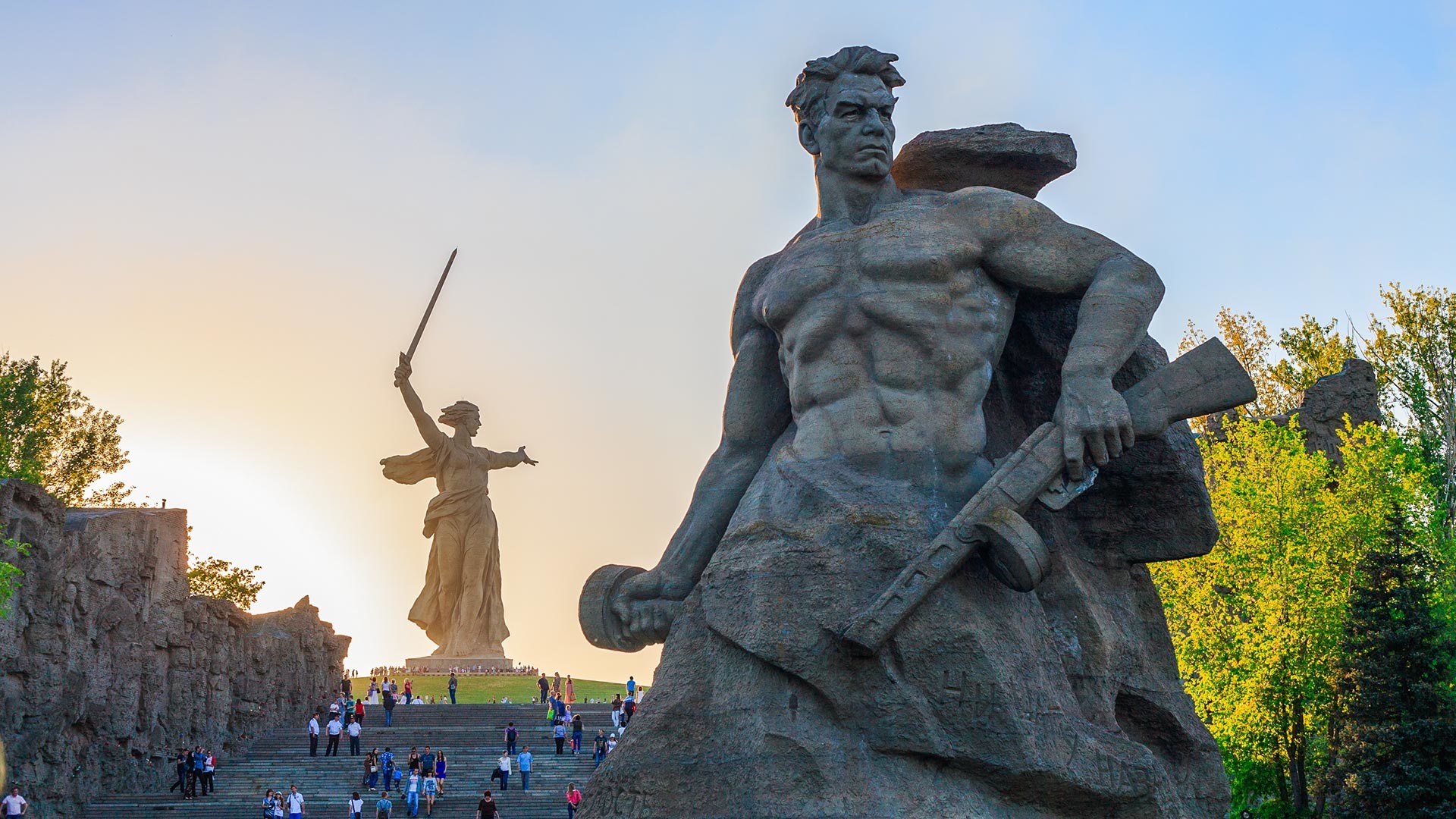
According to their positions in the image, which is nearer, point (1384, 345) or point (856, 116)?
point (856, 116)

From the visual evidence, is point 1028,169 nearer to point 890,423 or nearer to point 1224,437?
point 890,423

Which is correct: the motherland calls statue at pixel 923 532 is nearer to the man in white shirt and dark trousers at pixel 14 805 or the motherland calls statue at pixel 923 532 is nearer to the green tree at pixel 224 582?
the man in white shirt and dark trousers at pixel 14 805

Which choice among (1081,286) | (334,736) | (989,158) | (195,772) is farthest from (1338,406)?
(1081,286)

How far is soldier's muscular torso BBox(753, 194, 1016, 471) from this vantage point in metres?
5.45

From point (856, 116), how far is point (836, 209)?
1.28 feet

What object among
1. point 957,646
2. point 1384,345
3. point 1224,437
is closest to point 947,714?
point 957,646

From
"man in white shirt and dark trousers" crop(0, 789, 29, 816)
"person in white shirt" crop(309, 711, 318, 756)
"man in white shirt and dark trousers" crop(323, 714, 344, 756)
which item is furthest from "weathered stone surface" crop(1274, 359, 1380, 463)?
"man in white shirt and dark trousers" crop(0, 789, 29, 816)

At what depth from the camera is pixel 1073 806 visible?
5.05 m

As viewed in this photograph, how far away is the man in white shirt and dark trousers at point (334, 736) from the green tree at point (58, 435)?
1299 cm

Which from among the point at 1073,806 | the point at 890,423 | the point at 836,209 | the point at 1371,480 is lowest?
the point at 1073,806

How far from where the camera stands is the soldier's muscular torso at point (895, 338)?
5.45 meters

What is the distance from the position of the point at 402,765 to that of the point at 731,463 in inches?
825

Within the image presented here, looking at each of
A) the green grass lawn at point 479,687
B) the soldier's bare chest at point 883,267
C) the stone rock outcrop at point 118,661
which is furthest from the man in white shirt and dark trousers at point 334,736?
the soldier's bare chest at point 883,267

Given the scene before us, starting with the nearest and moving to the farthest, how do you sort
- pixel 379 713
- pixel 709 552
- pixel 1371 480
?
pixel 709 552
pixel 1371 480
pixel 379 713
